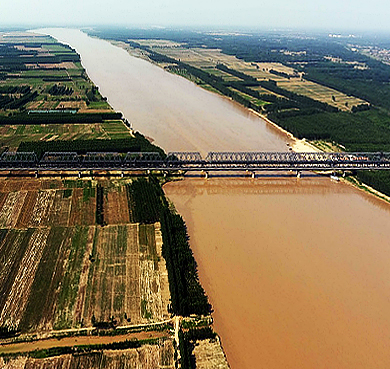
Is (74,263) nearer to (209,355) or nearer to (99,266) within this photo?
(99,266)

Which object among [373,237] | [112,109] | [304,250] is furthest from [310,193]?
[112,109]

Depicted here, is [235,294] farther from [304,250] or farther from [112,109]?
[112,109]

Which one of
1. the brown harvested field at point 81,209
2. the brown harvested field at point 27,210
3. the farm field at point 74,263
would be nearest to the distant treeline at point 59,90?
the farm field at point 74,263

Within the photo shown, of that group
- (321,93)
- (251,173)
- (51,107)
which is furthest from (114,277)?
(321,93)

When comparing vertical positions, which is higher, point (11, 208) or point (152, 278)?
point (152, 278)

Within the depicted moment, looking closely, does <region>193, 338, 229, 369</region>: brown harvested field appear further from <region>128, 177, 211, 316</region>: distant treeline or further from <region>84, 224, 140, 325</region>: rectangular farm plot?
<region>84, 224, 140, 325</region>: rectangular farm plot
